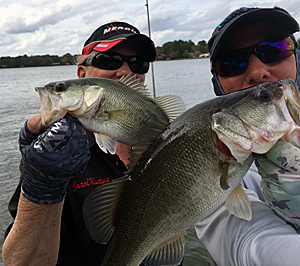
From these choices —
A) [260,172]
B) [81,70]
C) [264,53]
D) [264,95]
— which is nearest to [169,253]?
[260,172]

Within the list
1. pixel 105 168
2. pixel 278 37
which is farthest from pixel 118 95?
pixel 278 37

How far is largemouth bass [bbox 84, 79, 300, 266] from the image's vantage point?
1.35m

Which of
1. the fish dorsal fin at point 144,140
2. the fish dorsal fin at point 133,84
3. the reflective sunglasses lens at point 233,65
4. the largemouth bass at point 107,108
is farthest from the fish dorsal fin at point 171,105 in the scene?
the reflective sunglasses lens at point 233,65

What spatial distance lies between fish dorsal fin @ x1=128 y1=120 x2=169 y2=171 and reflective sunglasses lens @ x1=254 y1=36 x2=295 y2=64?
3.68 ft

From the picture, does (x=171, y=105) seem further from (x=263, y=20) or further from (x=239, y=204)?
(x=263, y=20)

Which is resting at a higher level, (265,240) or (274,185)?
(274,185)

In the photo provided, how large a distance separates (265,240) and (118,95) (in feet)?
4.01

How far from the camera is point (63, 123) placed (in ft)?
5.23

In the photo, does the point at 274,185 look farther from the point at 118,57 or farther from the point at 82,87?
the point at 118,57

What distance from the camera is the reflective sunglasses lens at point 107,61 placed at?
8.38ft

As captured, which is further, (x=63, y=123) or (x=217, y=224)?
(x=217, y=224)

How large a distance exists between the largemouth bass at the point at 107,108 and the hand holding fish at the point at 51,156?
0.27 ft

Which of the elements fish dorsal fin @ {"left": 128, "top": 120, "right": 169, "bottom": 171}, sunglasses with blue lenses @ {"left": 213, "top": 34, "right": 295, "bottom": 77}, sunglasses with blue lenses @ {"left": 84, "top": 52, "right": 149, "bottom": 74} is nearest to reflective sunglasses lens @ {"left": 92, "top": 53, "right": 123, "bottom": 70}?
sunglasses with blue lenses @ {"left": 84, "top": 52, "right": 149, "bottom": 74}

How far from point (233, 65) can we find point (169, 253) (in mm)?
1554
